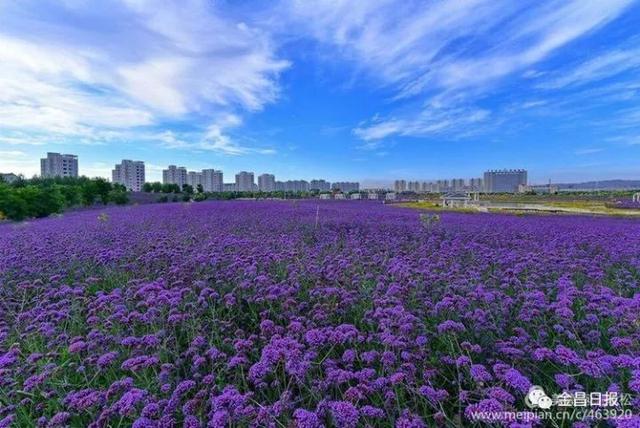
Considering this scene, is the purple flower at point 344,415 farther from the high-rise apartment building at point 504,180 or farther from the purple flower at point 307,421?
the high-rise apartment building at point 504,180

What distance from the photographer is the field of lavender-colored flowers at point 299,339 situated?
1865mm

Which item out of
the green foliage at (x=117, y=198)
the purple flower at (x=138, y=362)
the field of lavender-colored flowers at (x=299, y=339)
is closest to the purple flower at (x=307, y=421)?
the field of lavender-colored flowers at (x=299, y=339)

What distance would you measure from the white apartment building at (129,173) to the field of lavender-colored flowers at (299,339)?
404 feet

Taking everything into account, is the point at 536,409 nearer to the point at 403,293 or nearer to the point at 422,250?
the point at 403,293

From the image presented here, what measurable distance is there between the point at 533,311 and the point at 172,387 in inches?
108

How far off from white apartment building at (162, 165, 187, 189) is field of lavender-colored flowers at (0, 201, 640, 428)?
415ft

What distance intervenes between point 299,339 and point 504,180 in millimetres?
118047

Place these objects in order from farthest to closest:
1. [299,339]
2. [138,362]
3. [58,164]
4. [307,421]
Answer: [58,164] → [299,339] → [138,362] → [307,421]

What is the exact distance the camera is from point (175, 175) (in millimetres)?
123375

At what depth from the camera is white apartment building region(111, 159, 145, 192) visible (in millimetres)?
115875

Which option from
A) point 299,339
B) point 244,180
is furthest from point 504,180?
point 299,339

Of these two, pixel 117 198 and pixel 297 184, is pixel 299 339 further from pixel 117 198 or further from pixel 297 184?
pixel 297 184

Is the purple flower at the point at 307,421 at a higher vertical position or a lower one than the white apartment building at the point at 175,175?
lower

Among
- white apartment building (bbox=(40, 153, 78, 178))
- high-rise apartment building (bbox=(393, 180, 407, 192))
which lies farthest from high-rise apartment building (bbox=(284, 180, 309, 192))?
white apartment building (bbox=(40, 153, 78, 178))
